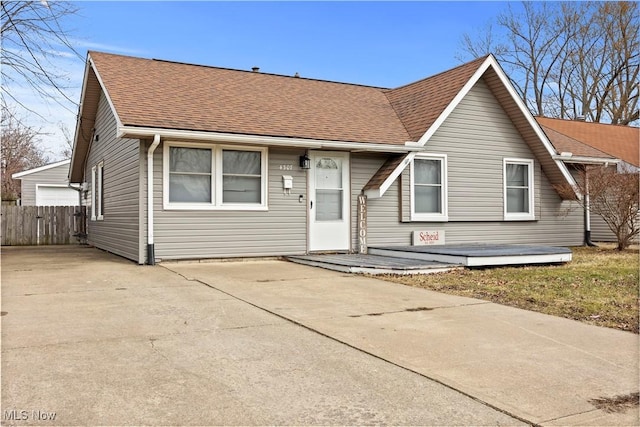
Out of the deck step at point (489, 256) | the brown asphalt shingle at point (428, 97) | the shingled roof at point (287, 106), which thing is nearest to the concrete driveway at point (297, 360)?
the deck step at point (489, 256)

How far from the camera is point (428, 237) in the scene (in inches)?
512

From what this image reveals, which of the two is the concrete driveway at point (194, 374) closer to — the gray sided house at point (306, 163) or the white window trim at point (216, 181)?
the white window trim at point (216, 181)

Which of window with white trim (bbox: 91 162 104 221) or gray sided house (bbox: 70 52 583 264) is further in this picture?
window with white trim (bbox: 91 162 104 221)

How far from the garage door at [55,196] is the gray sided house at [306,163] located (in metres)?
12.3

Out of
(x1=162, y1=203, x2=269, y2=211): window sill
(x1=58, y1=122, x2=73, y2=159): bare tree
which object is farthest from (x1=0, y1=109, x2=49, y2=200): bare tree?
(x1=162, y1=203, x2=269, y2=211): window sill

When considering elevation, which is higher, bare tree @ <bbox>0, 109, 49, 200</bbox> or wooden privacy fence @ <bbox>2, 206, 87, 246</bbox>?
bare tree @ <bbox>0, 109, 49, 200</bbox>

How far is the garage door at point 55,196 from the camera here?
1037 inches

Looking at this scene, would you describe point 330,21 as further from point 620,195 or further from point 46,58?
point 620,195

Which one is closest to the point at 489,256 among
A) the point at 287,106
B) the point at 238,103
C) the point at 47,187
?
the point at 287,106

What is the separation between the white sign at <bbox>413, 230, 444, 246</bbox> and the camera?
1293 centimetres

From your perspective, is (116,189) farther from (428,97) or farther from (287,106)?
(428,97)

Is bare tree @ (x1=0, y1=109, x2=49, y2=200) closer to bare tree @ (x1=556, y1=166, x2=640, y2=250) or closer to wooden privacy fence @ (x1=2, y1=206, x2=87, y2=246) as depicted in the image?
wooden privacy fence @ (x1=2, y1=206, x2=87, y2=246)

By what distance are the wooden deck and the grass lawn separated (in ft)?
0.63

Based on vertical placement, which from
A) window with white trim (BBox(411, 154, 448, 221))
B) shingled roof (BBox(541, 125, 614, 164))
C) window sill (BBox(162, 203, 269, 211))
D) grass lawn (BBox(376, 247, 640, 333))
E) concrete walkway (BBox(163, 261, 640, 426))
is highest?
shingled roof (BBox(541, 125, 614, 164))
